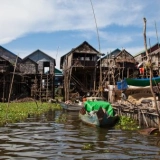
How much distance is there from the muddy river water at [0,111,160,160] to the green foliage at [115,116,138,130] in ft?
2.59

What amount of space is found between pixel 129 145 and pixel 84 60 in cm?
2402

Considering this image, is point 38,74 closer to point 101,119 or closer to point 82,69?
point 82,69

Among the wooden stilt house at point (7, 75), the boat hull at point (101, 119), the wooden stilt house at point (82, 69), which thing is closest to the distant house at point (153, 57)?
the wooden stilt house at point (82, 69)

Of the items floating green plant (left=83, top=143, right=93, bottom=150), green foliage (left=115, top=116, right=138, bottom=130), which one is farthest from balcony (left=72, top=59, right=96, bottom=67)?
floating green plant (left=83, top=143, right=93, bottom=150)

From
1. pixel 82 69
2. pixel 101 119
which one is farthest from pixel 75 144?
pixel 82 69

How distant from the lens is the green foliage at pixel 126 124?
1371 cm

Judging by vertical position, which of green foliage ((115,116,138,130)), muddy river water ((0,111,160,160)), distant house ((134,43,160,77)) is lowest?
muddy river water ((0,111,160,160))

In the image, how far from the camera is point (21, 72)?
35719 mm

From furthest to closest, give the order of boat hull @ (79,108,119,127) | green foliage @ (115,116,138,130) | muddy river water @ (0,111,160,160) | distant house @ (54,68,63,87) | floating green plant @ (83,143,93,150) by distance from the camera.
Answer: distant house @ (54,68,63,87) → boat hull @ (79,108,119,127) → green foliage @ (115,116,138,130) → floating green plant @ (83,143,93,150) → muddy river water @ (0,111,160,160)

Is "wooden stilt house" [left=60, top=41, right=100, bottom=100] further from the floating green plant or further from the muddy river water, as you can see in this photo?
the floating green plant

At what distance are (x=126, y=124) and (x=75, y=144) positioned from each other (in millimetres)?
5184

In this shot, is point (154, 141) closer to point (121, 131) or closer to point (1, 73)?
point (121, 131)

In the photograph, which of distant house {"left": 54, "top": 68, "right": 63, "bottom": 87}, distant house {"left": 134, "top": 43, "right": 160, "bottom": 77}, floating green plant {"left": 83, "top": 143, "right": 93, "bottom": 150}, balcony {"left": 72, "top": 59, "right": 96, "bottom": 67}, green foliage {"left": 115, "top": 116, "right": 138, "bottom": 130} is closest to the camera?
floating green plant {"left": 83, "top": 143, "right": 93, "bottom": 150}

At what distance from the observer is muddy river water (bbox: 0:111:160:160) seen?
8320 millimetres
